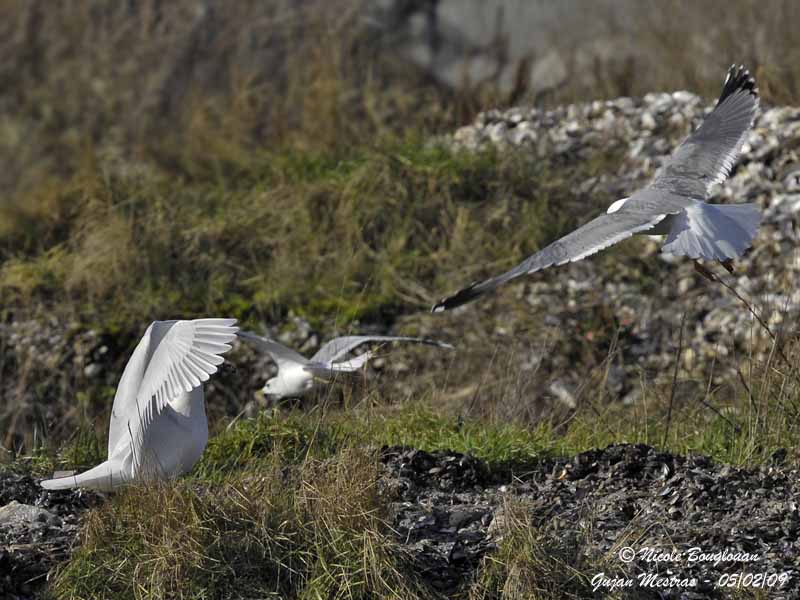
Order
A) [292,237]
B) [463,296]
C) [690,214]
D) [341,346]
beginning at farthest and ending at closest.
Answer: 1. [292,237]
2. [341,346]
3. [690,214]
4. [463,296]

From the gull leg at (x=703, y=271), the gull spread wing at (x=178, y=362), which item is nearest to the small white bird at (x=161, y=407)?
the gull spread wing at (x=178, y=362)

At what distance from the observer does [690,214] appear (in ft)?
12.8

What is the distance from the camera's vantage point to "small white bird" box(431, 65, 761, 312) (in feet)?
12.1

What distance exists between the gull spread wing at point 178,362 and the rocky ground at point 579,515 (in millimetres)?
405

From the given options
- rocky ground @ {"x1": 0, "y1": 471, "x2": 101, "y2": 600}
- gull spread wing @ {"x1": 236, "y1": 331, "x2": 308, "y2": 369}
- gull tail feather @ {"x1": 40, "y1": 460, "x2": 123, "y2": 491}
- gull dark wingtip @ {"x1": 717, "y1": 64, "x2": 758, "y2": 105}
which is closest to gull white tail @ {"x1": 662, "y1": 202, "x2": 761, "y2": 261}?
gull dark wingtip @ {"x1": 717, "y1": 64, "x2": 758, "y2": 105}

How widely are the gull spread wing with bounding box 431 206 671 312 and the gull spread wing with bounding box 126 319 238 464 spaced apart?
0.71 m

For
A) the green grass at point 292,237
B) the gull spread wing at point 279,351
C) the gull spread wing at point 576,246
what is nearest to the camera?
the gull spread wing at point 576,246

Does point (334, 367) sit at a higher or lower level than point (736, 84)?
lower

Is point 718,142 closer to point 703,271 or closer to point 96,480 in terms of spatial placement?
point 703,271

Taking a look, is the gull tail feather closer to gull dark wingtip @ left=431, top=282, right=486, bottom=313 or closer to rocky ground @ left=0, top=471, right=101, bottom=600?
rocky ground @ left=0, top=471, right=101, bottom=600

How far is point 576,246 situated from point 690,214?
42 centimetres

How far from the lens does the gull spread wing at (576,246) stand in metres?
3.63

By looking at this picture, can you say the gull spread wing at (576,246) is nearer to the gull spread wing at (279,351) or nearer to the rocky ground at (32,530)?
the gull spread wing at (279,351)

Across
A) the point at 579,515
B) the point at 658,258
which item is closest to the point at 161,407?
the point at 579,515
